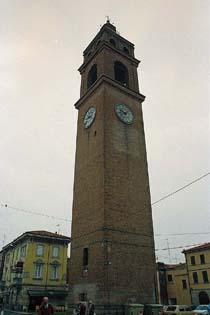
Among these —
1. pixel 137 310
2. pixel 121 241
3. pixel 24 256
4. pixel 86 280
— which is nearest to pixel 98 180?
pixel 121 241

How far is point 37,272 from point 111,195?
797 inches

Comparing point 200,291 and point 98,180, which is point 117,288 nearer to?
point 98,180

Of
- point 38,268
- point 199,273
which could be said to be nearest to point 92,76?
point 38,268

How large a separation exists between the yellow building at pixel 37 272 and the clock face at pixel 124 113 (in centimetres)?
2034

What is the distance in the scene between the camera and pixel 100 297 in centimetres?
1691

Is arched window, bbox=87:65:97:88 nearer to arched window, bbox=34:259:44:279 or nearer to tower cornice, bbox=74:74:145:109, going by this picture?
tower cornice, bbox=74:74:145:109

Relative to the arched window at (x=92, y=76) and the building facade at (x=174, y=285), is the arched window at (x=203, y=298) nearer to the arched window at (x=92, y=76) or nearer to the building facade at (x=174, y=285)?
the building facade at (x=174, y=285)

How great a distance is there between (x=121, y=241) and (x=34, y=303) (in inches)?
792

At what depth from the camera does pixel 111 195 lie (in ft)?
65.2

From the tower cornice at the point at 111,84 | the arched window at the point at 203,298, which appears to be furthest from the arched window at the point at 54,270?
the tower cornice at the point at 111,84

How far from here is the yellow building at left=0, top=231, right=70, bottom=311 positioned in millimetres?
32688

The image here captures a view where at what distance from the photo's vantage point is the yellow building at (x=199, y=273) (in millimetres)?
34406

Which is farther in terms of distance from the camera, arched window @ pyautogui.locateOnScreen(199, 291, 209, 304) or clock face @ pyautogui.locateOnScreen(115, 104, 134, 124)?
arched window @ pyautogui.locateOnScreen(199, 291, 209, 304)

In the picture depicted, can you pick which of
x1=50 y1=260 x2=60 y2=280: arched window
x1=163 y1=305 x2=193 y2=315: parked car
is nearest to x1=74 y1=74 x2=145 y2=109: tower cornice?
x1=163 y1=305 x2=193 y2=315: parked car
